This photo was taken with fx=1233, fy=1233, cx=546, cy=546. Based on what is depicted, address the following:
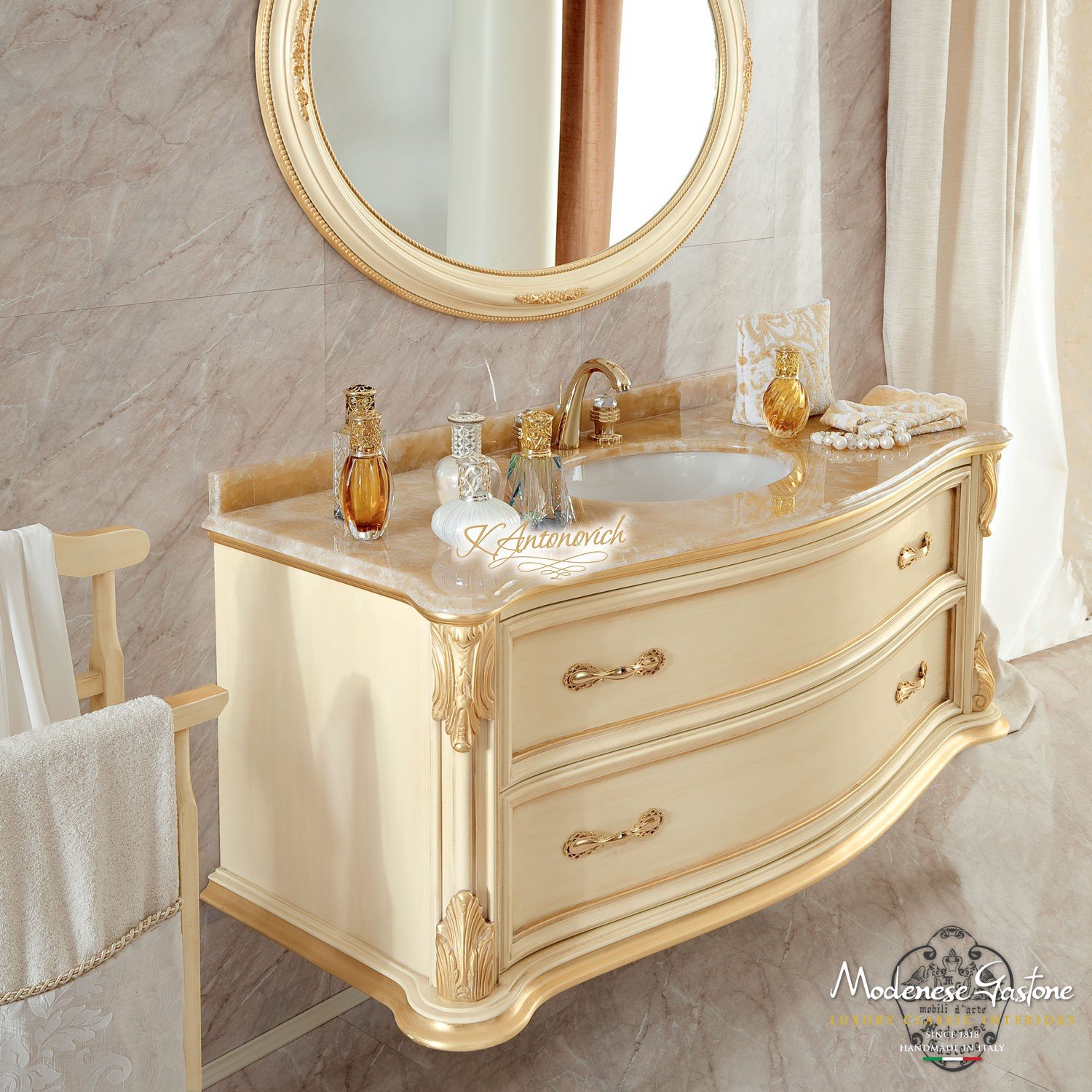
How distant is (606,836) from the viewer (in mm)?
1584

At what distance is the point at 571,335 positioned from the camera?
2.14m

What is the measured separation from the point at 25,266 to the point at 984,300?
7.21ft

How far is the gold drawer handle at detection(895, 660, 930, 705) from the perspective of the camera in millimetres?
2072

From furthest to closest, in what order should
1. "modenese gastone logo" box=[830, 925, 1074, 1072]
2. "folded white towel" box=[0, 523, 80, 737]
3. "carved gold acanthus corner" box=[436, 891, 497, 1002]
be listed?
1. "modenese gastone logo" box=[830, 925, 1074, 1072]
2. "carved gold acanthus corner" box=[436, 891, 497, 1002]
3. "folded white towel" box=[0, 523, 80, 737]

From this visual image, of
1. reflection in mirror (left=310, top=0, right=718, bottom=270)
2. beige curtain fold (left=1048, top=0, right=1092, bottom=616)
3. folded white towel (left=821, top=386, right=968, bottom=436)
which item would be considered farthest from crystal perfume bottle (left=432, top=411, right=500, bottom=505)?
beige curtain fold (left=1048, top=0, right=1092, bottom=616)

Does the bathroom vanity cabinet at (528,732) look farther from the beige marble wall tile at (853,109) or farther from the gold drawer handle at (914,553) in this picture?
the beige marble wall tile at (853,109)

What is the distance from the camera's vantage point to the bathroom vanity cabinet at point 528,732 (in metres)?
1.44

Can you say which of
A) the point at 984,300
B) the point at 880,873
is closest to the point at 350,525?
the point at 880,873

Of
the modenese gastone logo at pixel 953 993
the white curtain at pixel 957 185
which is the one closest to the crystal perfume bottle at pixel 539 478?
the modenese gastone logo at pixel 953 993

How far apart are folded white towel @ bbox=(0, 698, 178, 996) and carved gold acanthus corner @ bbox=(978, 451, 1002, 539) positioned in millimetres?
1531

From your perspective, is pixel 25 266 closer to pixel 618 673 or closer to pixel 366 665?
pixel 366 665

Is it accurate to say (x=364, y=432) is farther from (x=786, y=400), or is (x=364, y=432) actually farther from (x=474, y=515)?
(x=786, y=400)

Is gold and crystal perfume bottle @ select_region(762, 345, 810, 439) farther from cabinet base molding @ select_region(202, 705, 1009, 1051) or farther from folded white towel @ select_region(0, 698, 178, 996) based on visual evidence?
folded white towel @ select_region(0, 698, 178, 996)

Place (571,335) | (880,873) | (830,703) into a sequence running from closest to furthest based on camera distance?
1. (830,703)
2. (571,335)
3. (880,873)
